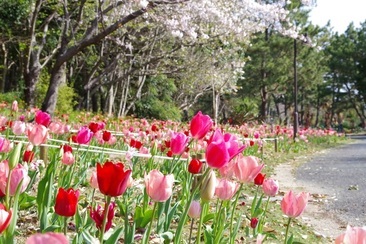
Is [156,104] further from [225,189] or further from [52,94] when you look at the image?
[225,189]

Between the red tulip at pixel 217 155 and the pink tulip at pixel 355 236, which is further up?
the red tulip at pixel 217 155

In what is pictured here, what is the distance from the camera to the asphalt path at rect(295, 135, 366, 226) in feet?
16.3

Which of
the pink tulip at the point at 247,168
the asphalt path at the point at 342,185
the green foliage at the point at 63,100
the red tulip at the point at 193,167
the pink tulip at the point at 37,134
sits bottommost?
the asphalt path at the point at 342,185

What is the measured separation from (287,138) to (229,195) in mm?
13275

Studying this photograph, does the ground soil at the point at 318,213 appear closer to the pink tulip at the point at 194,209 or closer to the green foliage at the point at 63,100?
the pink tulip at the point at 194,209

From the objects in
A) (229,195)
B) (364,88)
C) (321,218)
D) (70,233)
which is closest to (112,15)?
(321,218)

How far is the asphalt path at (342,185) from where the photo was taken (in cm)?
496

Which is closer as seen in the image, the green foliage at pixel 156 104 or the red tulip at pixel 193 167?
the red tulip at pixel 193 167

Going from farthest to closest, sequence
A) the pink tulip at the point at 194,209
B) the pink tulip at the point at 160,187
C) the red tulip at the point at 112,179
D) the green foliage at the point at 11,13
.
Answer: the green foliage at the point at 11,13 → the pink tulip at the point at 194,209 → the pink tulip at the point at 160,187 → the red tulip at the point at 112,179

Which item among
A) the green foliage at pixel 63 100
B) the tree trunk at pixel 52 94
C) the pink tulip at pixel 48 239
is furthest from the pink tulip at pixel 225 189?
the green foliage at pixel 63 100

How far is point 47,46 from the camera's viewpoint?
68.0ft

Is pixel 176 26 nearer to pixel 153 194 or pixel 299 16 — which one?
pixel 153 194

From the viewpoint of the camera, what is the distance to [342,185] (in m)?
7.16

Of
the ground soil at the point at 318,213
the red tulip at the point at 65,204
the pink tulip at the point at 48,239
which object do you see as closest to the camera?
the pink tulip at the point at 48,239
